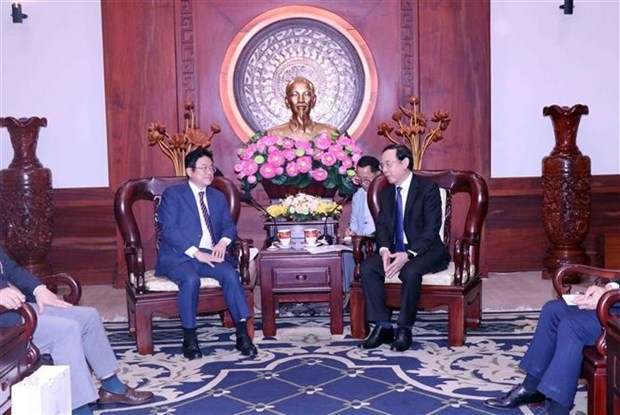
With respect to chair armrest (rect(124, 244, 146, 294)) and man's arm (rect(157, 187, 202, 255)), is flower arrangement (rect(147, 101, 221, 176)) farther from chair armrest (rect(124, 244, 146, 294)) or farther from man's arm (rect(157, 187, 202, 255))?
chair armrest (rect(124, 244, 146, 294))

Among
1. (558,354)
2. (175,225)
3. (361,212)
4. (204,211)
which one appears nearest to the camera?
(558,354)

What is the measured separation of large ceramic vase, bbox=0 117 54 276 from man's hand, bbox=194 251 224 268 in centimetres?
203

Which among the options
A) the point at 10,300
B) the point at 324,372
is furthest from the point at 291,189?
the point at 10,300

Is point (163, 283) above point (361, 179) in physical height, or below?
below

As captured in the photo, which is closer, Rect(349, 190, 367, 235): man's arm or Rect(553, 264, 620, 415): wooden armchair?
Rect(553, 264, 620, 415): wooden armchair

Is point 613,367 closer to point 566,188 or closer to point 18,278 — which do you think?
point 18,278

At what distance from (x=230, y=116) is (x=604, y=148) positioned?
315 centimetres

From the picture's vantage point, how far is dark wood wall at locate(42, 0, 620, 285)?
639cm

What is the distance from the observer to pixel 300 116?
240 inches

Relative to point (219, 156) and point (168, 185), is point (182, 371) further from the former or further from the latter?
point (219, 156)

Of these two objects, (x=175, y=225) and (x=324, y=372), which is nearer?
(x=324, y=372)

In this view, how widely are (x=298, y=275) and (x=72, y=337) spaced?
1.78 m

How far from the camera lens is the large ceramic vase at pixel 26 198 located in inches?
235

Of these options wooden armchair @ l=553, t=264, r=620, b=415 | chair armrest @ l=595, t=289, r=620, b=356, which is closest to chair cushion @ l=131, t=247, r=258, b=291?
wooden armchair @ l=553, t=264, r=620, b=415
